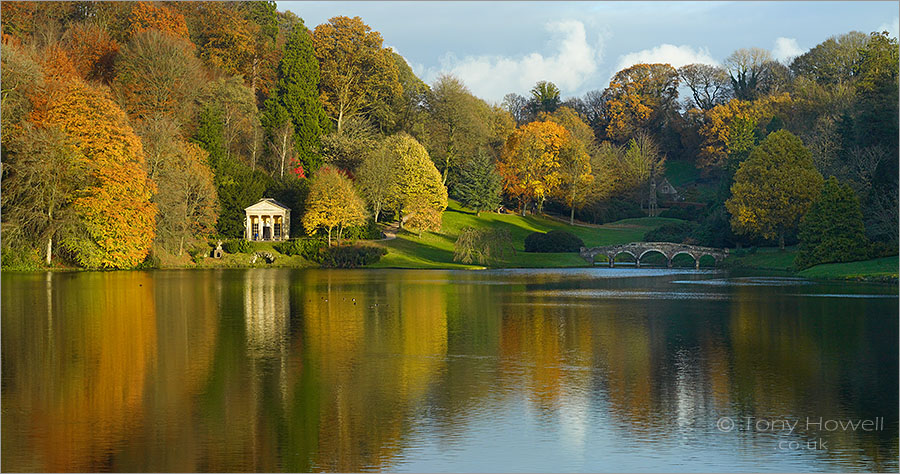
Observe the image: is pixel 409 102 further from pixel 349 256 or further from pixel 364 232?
pixel 349 256

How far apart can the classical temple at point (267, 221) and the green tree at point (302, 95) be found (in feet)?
33.2

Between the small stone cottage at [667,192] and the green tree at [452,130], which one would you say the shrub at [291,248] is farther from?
the small stone cottage at [667,192]

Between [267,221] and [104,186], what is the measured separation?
83.2 feet

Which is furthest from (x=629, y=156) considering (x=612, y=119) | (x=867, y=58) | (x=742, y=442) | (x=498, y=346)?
(x=742, y=442)

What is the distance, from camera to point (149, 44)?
9125cm

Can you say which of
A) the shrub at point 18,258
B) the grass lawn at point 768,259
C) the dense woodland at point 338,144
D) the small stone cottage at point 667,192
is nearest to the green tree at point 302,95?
the dense woodland at point 338,144

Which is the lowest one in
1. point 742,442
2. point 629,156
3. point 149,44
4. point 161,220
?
point 742,442

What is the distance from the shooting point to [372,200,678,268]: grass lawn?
290 ft

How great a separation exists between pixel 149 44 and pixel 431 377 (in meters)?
76.3

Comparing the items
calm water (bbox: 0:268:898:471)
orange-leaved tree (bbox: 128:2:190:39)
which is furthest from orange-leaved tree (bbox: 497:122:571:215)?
calm water (bbox: 0:268:898:471)

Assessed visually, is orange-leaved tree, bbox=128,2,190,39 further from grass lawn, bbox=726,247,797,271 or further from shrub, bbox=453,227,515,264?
grass lawn, bbox=726,247,797,271

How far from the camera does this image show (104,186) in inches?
2712

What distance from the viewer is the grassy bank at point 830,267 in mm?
65375

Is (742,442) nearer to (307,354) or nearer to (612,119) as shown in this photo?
(307,354)
